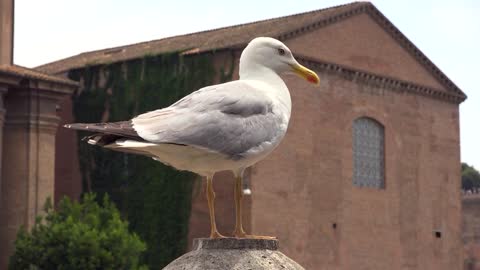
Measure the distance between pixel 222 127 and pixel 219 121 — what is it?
5cm

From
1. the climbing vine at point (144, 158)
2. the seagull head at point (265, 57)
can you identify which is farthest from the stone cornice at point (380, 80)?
the seagull head at point (265, 57)

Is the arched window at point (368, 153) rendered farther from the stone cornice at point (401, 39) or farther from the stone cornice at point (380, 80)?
the stone cornice at point (401, 39)

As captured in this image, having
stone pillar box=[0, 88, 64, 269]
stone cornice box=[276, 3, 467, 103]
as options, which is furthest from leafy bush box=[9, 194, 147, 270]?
stone cornice box=[276, 3, 467, 103]

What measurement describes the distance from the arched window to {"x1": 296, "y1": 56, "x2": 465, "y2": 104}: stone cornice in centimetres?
111

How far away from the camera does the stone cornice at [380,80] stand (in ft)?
81.8

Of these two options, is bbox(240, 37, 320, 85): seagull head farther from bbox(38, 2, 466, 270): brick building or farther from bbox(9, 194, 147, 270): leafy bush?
bbox(38, 2, 466, 270): brick building

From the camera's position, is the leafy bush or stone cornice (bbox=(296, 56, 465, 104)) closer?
the leafy bush

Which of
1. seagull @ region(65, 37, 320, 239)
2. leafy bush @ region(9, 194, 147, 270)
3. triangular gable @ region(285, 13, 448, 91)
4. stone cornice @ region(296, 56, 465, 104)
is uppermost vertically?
triangular gable @ region(285, 13, 448, 91)

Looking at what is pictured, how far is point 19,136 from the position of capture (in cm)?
2131

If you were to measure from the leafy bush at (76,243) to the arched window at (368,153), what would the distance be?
28.1ft

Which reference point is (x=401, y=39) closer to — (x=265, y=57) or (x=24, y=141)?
(x=24, y=141)

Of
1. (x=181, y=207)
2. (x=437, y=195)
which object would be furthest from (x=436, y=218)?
(x=181, y=207)

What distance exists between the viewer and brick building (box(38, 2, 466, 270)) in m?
23.8

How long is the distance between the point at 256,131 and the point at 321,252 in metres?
19.8
